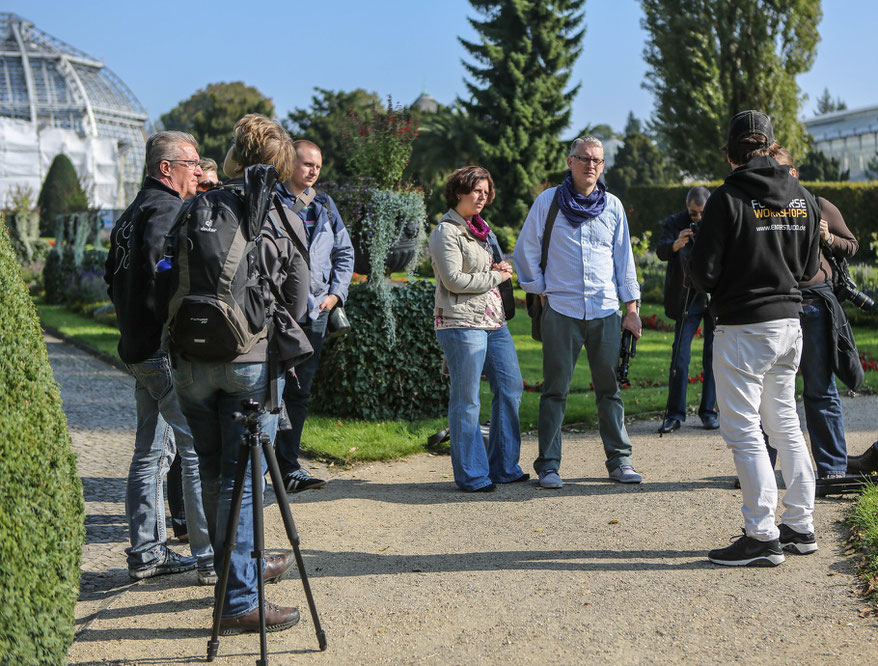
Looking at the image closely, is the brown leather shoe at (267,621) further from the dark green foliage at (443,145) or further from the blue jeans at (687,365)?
the dark green foliage at (443,145)

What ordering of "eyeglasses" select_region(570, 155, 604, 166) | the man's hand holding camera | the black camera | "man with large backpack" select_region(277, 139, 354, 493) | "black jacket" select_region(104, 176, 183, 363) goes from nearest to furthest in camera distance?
"black jacket" select_region(104, 176, 183, 363)
the black camera
"eyeglasses" select_region(570, 155, 604, 166)
"man with large backpack" select_region(277, 139, 354, 493)
the man's hand holding camera

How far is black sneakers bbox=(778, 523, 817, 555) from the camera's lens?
4285mm

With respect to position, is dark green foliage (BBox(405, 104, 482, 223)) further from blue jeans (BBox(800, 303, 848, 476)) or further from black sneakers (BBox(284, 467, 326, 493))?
blue jeans (BBox(800, 303, 848, 476))

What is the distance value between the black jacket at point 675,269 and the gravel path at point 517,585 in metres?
1.50

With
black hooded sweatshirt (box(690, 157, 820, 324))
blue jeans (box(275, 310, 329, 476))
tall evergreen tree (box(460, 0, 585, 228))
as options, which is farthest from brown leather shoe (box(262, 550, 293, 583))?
tall evergreen tree (box(460, 0, 585, 228))

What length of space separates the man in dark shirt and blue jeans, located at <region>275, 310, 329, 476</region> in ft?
4.37

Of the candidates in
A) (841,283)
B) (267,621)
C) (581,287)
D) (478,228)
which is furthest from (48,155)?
(267,621)

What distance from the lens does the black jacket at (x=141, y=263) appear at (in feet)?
13.1

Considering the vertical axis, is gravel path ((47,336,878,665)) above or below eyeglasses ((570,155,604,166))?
below

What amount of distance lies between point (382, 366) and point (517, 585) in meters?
3.78

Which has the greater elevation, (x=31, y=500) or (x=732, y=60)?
(x=732, y=60)

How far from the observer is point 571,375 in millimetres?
5633

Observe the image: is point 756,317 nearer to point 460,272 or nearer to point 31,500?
point 460,272

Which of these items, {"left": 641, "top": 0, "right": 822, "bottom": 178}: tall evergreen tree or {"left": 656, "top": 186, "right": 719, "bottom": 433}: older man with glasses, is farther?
{"left": 641, "top": 0, "right": 822, "bottom": 178}: tall evergreen tree
